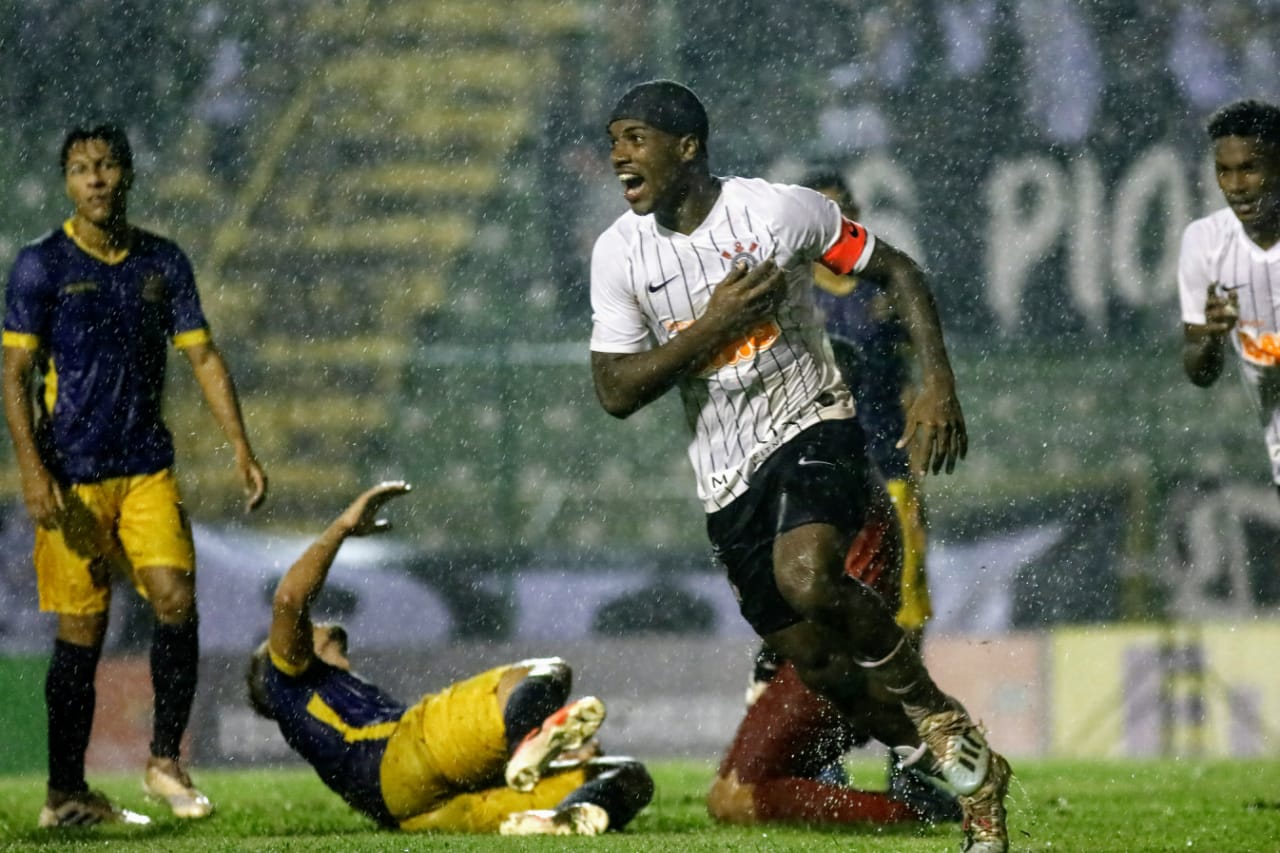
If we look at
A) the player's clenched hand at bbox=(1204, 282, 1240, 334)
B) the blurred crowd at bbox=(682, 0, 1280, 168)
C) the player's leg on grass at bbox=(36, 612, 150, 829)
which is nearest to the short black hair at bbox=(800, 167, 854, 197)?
the player's clenched hand at bbox=(1204, 282, 1240, 334)

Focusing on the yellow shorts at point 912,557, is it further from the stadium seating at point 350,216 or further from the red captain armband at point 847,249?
the stadium seating at point 350,216

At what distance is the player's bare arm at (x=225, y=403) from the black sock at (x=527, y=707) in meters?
1.49

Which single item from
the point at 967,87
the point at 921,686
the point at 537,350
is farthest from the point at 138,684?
the point at 967,87

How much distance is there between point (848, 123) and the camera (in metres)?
15.6

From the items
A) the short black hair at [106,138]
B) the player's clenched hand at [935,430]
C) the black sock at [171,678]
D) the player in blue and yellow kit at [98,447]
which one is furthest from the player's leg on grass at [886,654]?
the short black hair at [106,138]

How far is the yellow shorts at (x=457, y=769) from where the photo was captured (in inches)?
228

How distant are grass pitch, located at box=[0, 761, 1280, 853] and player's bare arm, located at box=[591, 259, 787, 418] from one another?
1.21m

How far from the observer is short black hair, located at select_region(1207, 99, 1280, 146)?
6734 mm

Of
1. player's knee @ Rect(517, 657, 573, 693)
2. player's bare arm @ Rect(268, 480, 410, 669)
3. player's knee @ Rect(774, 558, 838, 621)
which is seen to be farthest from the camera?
player's bare arm @ Rect(268, 480, 410, 669)

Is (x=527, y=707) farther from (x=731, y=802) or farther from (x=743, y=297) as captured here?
(x=743, y=297)

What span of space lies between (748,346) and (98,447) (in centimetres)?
267

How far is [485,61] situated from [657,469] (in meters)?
4.71

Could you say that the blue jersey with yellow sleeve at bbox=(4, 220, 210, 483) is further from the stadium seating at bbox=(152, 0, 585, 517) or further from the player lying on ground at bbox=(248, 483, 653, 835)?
the stadium seating at bbox=(152, 0, 585, 517)

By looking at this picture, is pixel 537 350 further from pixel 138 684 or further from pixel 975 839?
pixel 975 839
